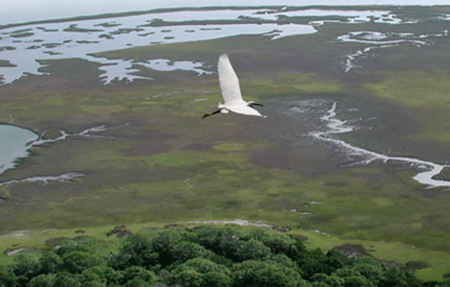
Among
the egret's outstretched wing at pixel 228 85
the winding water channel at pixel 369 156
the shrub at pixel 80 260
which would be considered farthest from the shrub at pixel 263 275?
the winding water channel at pixel 369 156

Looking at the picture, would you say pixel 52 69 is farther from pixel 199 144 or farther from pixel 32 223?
pixel 32 223

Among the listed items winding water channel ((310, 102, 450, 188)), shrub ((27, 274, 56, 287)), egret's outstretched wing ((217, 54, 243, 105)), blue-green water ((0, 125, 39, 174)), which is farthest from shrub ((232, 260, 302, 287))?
blue-green water ((0, 125, 39, 174))

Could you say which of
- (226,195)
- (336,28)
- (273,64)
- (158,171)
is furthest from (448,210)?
(336,28)

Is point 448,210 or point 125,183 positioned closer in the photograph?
point 448,210

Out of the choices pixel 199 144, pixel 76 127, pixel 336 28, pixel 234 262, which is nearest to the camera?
pixel 234 262

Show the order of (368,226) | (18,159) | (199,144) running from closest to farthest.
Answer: (368,226), (18,159), (199,144)

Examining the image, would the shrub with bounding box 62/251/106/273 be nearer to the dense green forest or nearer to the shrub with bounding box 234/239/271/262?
the dense green forest
